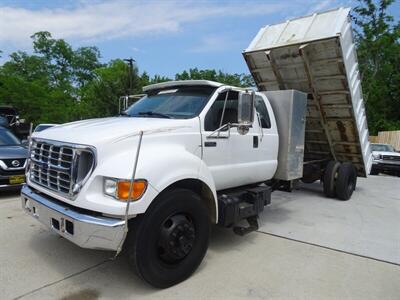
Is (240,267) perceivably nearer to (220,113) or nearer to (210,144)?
(210,144)

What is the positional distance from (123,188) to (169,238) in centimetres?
74

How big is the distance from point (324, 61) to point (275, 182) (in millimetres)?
2389

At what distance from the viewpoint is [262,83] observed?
23.8 ft

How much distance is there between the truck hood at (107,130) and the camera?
3.26 m

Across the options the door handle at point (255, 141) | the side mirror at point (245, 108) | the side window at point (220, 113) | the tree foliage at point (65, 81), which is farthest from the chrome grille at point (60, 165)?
the tree foliage at point (65, 81)

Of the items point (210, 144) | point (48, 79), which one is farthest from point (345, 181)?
point (48, 79)

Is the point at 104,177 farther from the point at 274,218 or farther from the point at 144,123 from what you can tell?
the point at 274,218

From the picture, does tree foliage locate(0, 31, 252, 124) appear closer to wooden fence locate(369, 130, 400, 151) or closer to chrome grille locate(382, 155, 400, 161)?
wooden fence locate(369, 130, 400, 151)

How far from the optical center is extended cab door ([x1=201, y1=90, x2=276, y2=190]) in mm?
4117

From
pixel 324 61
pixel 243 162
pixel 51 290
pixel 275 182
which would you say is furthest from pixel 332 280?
pixel 324 61

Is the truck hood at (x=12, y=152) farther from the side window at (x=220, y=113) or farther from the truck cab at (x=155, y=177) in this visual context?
the side window at (x=220, y=113)

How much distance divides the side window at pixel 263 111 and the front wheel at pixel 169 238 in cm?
208

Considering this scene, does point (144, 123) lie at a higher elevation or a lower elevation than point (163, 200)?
higher

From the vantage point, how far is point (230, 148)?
440 cm
